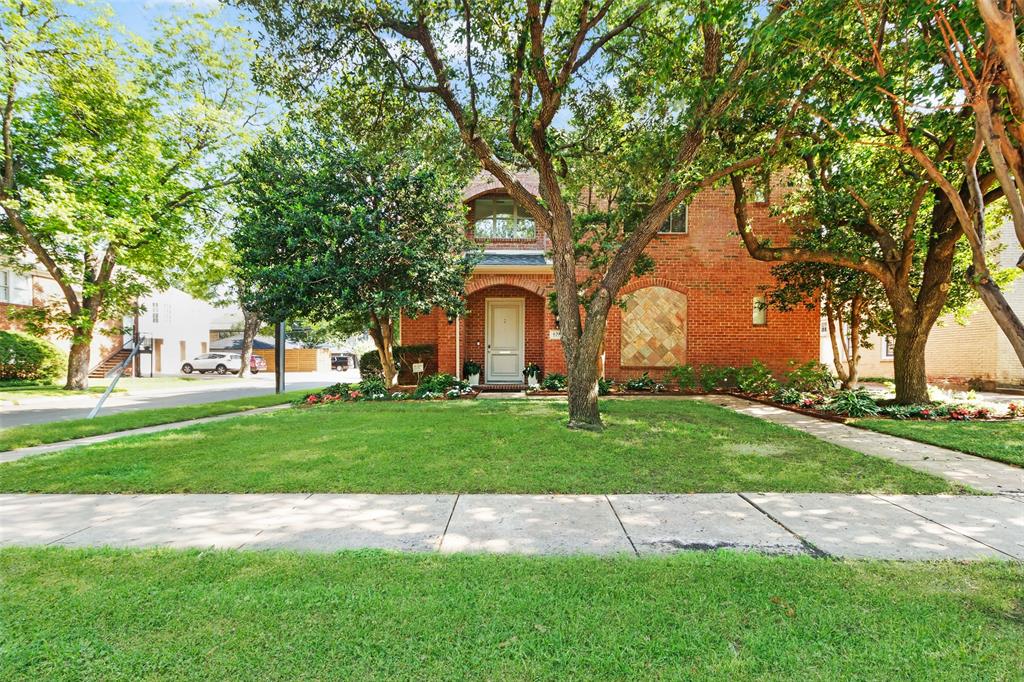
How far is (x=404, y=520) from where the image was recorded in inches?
140

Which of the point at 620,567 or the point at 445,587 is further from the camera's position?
the point at 620,567

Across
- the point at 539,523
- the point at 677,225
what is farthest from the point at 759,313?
the point at 539,523

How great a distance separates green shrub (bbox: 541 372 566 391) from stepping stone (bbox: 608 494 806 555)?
26.9 ft

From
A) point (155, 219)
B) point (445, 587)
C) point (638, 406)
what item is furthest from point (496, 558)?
point (155, 219)

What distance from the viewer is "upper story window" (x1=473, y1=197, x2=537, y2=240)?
14062 millimetres

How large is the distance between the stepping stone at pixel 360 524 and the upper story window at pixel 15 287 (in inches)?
948

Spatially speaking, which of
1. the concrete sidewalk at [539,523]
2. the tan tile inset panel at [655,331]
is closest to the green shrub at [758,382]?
the tan tile inset panel at [655,331]

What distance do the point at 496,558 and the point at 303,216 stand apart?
369 inches

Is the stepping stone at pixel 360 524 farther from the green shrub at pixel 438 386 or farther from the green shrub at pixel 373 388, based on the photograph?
the green shrub at pixel 373 388

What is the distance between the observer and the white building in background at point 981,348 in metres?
13.7

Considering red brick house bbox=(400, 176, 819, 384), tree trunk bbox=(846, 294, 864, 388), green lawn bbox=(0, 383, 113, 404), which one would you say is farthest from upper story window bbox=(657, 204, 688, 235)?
green lawn bbox=(0, 383, 113, 404)

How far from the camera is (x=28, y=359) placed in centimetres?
1700

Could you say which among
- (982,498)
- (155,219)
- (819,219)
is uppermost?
(155,219)

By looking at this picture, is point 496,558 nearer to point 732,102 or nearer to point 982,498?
point 982,498
